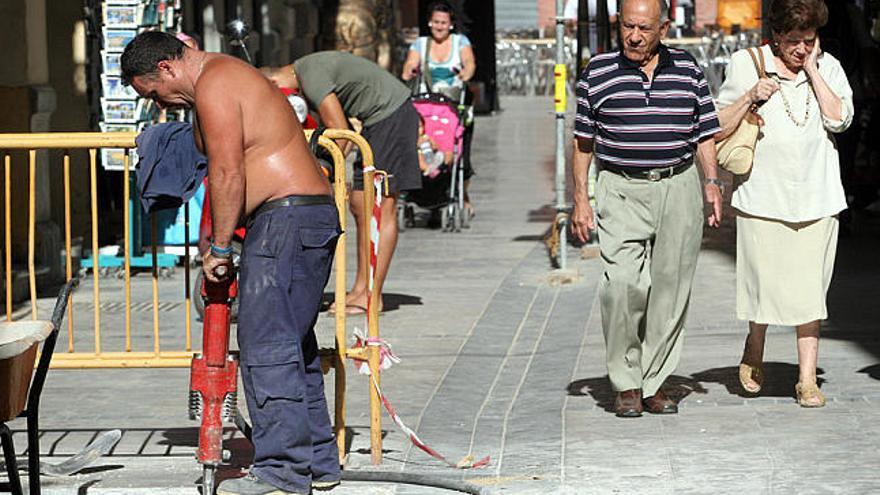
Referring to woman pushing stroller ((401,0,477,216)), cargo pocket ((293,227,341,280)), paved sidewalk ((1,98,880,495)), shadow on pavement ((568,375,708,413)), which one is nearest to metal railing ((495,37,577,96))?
woman pushing stroller ((401,0,477,216))

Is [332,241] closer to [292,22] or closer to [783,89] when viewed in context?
[783,89]

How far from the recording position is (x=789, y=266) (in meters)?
8.84

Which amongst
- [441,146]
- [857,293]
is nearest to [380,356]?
[857,293]

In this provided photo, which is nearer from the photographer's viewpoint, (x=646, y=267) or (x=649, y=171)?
(x=649, y=171)

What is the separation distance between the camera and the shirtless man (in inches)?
280

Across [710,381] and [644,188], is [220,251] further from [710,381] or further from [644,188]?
[710,381]

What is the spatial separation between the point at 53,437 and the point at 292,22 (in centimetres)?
1791

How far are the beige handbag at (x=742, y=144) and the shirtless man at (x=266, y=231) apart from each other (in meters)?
2.07

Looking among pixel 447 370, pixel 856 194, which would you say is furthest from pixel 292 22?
pixel 447 370

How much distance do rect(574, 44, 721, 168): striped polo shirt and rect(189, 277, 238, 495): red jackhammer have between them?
2.06 metres

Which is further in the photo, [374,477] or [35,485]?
[374,477]

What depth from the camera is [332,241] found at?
7.41 metres

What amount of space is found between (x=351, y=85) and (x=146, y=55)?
14.5 ft

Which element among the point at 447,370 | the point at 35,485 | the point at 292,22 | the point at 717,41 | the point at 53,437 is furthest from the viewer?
the point at 717,41
